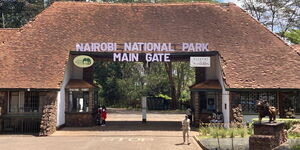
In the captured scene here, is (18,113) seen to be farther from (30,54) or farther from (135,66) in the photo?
(135,66)

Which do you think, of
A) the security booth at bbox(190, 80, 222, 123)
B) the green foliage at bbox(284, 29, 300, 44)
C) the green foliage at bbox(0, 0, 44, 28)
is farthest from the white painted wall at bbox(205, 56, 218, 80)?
the green foliage at bbox(0, 0, 44, 28)

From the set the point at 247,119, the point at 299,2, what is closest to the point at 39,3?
the point at 299,2

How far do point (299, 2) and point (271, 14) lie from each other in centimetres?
355

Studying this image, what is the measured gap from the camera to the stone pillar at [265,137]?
43.7 ft

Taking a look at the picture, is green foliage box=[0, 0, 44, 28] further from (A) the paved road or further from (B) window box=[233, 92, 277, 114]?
(B) window box=[233, 92, 277, 114]

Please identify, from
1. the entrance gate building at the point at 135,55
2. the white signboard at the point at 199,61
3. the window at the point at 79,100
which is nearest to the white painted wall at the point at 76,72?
the entrance gate building at the point at 135,55

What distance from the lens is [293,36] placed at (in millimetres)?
38938

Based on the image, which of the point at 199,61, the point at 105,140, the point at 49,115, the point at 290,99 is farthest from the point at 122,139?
the point at 290,99

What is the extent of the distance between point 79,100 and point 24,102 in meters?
3.88

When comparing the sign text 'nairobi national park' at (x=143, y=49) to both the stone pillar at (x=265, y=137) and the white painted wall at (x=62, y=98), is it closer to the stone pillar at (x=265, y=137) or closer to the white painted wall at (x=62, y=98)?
the white painted wall at (x=62, y=98)

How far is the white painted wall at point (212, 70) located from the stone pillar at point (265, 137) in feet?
44.7

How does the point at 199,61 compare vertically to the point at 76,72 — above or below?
above

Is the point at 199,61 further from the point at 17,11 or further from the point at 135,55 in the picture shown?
the point at 17,11

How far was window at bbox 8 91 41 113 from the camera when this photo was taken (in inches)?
985
